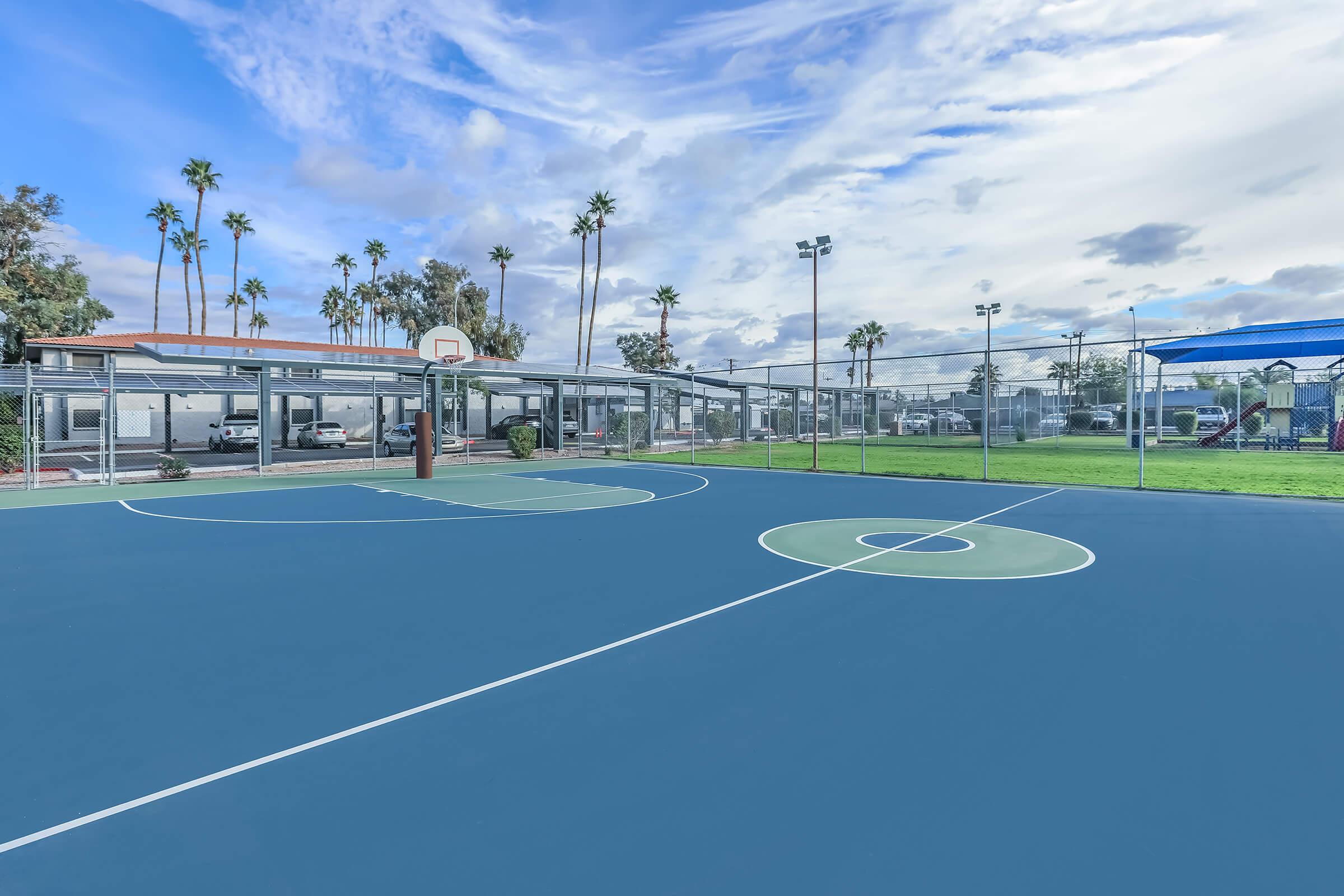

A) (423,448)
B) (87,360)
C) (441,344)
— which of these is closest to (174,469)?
(423,448)

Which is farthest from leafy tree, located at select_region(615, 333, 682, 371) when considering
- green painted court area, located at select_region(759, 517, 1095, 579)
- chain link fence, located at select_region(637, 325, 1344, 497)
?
green painted court area, located at select_region(759, 517, 1095, 579)

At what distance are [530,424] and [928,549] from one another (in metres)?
24.7

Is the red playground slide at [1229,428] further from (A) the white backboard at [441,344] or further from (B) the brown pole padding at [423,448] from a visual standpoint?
(B) the brown pole padding at [423,448]

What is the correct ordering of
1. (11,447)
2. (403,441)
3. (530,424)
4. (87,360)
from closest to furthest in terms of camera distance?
1. (11,447)
2. (403,441)
3. (530,424)
4. (87,360)

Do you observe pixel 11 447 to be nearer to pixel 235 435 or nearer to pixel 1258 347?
pixel 235 435

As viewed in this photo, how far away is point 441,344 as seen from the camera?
22.7m

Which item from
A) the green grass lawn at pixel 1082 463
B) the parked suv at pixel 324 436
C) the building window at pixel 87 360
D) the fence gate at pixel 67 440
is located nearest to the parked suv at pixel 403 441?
the parked suv at pixel 324 436

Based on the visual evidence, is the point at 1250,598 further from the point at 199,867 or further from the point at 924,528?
the point at 199,867

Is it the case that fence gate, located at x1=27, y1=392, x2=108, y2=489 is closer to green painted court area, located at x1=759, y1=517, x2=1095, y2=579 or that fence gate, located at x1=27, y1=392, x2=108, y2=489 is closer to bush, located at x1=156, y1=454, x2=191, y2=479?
bush, located at x1=156, y1=454, x2=191, y2=479

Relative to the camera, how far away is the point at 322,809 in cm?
315

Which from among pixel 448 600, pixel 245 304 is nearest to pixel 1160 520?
pixel 448 600

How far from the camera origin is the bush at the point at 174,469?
18594 mm

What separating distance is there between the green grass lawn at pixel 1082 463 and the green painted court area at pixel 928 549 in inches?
315

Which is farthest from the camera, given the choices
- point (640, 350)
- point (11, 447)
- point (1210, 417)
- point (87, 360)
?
point (640, 350)
